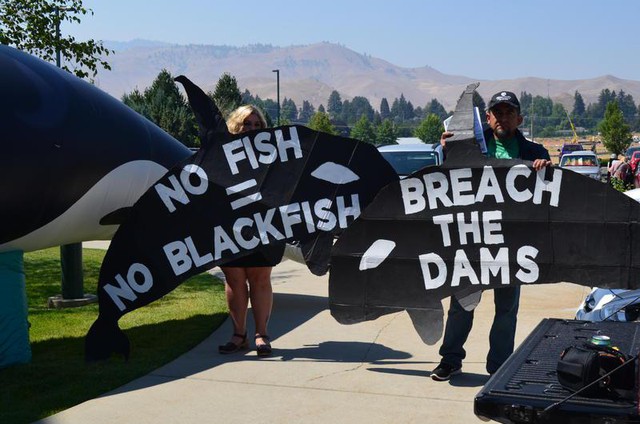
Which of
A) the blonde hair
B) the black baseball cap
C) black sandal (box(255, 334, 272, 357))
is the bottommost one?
black sandal (box(255, 334, 272, 357))

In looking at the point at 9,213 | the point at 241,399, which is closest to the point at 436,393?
the point at 241,399

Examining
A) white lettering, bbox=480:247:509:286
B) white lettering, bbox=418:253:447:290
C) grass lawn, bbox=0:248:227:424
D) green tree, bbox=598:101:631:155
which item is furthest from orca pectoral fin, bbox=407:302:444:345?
green tree, bbox=598:101:631:155

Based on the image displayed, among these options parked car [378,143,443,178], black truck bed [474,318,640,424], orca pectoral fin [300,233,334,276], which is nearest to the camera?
black truck bed [474,318,640,424]

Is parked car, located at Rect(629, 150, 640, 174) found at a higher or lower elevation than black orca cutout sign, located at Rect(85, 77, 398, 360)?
lower

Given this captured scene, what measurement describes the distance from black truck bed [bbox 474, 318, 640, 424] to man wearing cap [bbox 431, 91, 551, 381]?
1763 mm

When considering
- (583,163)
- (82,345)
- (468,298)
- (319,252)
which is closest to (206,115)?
(319,252)

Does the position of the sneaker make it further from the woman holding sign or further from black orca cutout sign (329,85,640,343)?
the woman holding sign

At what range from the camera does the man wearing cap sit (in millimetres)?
5230

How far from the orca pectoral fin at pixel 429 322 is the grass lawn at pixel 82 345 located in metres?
2.09

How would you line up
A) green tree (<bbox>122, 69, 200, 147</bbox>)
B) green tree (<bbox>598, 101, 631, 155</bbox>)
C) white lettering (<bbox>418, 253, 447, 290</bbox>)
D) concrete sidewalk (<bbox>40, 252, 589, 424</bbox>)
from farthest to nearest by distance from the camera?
1. green tree (<bbox>598, 101, 631, 155</bbox>)
2. green tree (<bbox>122, 69, 200, 147</bbox>)
3. white lettering (<bbox>418, 253, 447, 290</bbox>)
4. concrete sidewalk (<bbox>40, 252, 589, 424</bbox>)

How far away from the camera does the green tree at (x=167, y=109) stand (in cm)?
5531

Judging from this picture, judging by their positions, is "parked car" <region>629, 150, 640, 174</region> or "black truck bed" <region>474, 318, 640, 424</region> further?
"parked car" <region>629, 150, 640, 174</region>

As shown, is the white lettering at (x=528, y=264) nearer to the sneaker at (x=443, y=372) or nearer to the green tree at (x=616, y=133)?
the sneaker at (x=443, y=372)

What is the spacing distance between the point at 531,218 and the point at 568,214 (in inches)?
8.9
